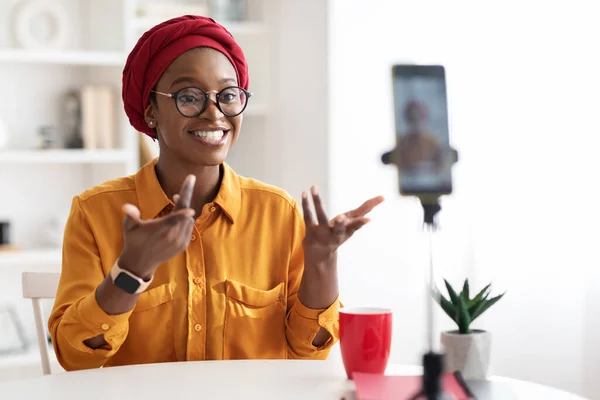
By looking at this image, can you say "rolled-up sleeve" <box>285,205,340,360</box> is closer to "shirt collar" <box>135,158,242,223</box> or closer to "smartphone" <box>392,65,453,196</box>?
"shirt collar" <box>135,158,242,223</box>

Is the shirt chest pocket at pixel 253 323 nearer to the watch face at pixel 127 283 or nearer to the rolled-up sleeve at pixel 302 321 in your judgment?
the rolled-up sleeve at pixel 302 321

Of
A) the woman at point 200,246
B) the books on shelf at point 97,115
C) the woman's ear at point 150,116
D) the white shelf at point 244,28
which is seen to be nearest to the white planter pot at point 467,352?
the woman at point 200,246

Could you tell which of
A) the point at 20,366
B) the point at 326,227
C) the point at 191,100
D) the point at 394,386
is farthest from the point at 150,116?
the point at 20,366

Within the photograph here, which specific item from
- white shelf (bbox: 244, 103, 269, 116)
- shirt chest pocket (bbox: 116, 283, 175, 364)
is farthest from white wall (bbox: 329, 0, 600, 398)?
shirt chest pocket (bbox: 116, 283, 175, 364)

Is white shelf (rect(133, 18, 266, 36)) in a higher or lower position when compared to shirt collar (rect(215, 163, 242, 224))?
higher

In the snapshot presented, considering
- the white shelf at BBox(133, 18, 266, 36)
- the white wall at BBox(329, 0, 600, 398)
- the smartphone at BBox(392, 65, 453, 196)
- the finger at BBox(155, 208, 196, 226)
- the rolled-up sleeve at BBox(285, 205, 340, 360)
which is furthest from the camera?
the white shelf at BBox(133, 18, 266, 36)

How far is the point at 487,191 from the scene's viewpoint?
3.11m

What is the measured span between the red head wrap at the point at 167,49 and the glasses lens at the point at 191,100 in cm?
7

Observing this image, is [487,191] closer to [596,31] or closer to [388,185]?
[388,185]

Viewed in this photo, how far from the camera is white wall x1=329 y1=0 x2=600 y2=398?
2.98 metres

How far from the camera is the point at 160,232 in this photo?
4.16 feet

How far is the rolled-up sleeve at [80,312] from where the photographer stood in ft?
4.72

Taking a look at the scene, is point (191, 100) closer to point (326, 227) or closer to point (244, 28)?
point (326, 227)

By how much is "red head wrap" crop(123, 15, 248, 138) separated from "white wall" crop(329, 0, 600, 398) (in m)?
1.49
